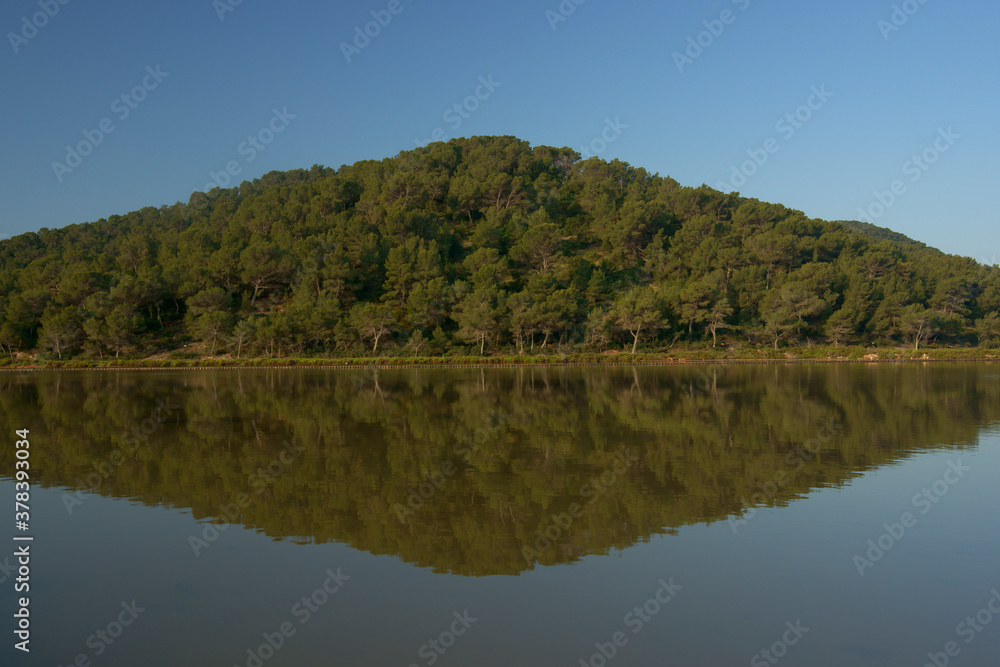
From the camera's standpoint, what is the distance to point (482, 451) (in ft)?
57.0

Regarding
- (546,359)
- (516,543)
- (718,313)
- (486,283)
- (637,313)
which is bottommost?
(516,543)

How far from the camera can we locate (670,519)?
1142 centimetres

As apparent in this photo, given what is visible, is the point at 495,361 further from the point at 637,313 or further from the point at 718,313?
the point at 718,313

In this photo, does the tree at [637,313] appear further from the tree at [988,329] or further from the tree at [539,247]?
the tree at [988,329]

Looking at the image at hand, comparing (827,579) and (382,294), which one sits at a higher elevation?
(382,294)

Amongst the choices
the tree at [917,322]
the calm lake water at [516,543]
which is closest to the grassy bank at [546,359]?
the tree at [917,322]

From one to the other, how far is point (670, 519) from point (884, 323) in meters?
75.8

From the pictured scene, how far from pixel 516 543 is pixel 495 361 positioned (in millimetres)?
53210

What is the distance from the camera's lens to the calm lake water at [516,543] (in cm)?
729

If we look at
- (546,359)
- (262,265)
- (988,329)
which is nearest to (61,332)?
(262,265)

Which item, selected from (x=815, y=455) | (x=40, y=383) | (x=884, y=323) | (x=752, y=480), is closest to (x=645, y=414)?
(x=815, y=455)

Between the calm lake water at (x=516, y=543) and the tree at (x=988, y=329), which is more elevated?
the tree at (x=988, y=329)

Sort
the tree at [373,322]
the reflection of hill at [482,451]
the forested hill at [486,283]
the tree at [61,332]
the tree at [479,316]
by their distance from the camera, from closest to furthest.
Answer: the reflection of hill at [482,451] < the tree at [61,332] < the tree at [479,316] < the tree at [373,322] < the forested hill at [486,283]

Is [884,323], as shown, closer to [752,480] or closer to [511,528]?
[752,480]
